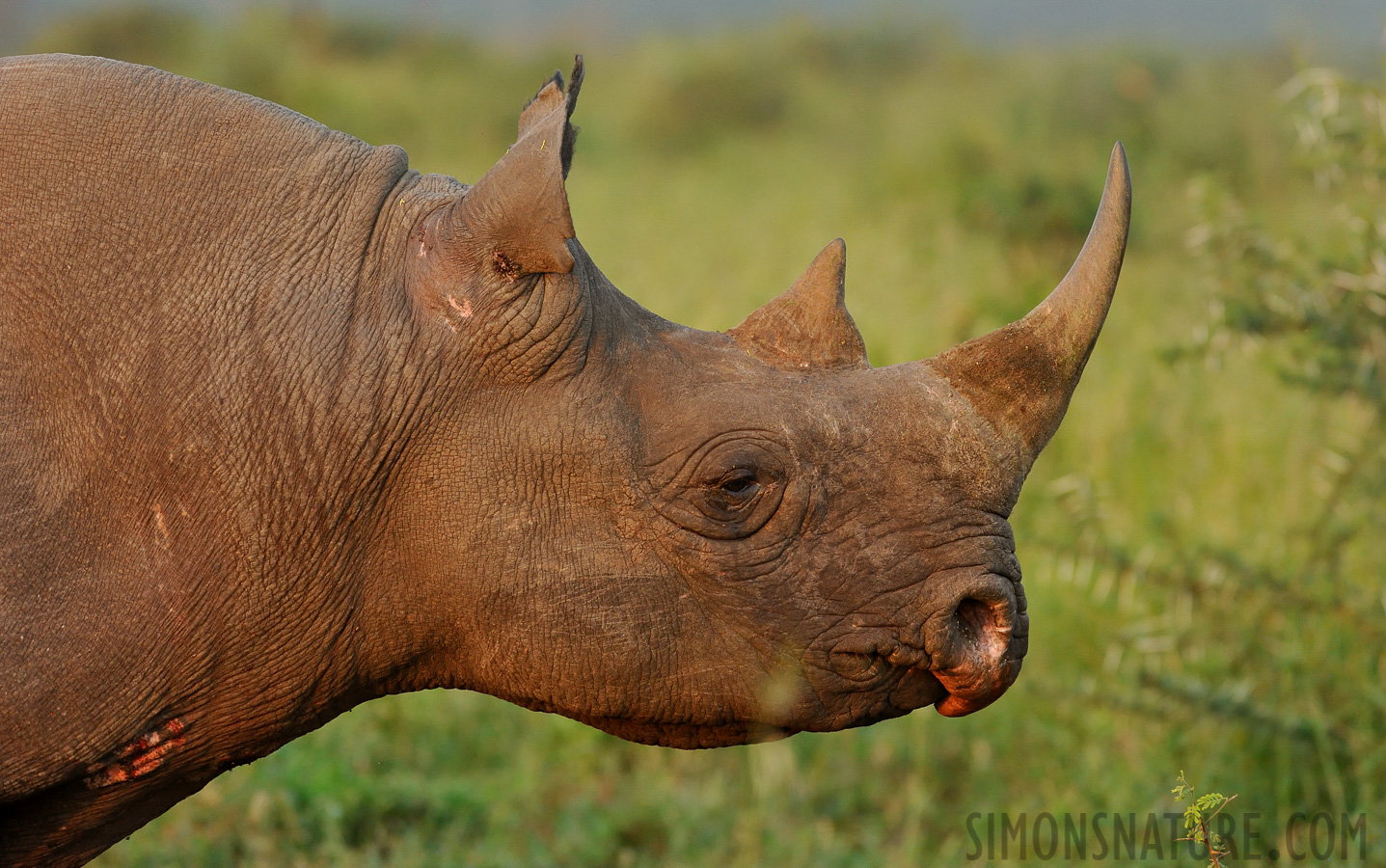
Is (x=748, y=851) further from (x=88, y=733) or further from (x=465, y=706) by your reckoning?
(x=88, y=733)

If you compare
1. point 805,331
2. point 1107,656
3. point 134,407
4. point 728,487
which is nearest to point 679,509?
point 728,487

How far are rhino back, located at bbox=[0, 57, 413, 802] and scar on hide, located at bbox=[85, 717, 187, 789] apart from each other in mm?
30

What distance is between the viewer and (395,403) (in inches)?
98.6

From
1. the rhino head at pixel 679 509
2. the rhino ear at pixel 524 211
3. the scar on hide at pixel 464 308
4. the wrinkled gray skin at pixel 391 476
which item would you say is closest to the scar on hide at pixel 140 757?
the wrinkled gray skin at pixel 391 476

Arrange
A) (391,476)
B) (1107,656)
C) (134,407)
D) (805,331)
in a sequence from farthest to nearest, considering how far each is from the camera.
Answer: (1107,656), (805,331), (391,476), (134,407)

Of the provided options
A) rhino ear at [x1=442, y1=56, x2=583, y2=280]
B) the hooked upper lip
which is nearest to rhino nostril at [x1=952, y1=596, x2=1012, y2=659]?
the hooked upper lip

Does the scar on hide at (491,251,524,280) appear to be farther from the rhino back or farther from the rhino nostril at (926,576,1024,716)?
the rhino nostril at (926,576,1024,716)

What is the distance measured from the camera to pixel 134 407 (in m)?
2.41

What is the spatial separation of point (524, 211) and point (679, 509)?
58 cm

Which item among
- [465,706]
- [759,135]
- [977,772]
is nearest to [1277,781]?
[977,772]

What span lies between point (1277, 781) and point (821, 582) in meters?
3.21

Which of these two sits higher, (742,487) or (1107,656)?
(1107,656)

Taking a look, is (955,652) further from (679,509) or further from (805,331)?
(805,331)

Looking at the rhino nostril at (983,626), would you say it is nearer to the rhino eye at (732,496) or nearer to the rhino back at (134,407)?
the rhino eye at (732,496)
